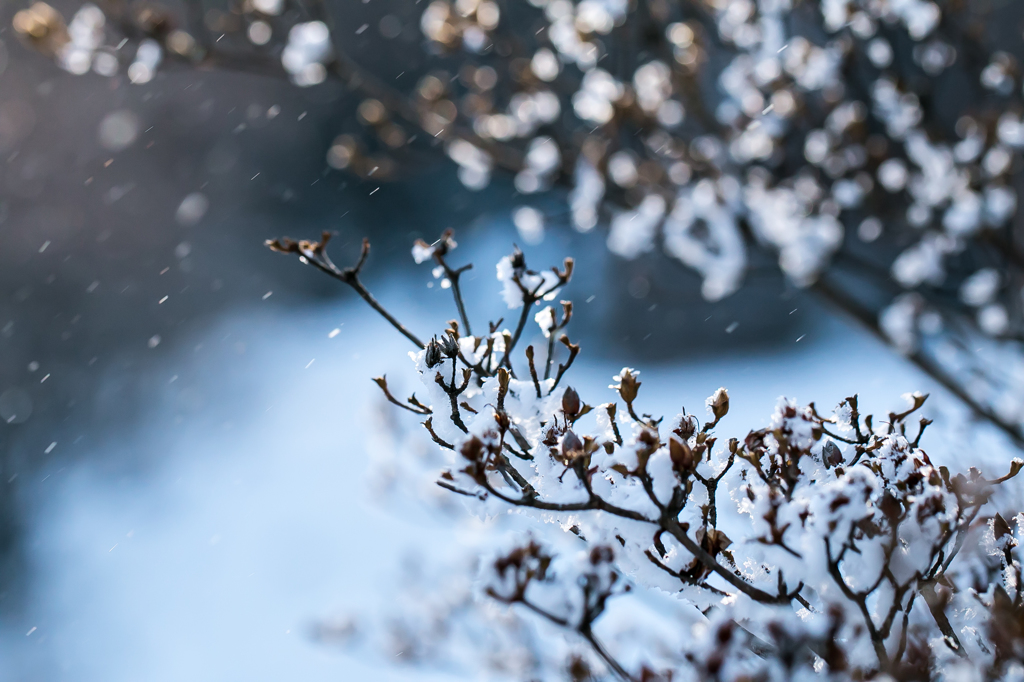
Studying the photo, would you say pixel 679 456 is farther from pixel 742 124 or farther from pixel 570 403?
pixel 742 124

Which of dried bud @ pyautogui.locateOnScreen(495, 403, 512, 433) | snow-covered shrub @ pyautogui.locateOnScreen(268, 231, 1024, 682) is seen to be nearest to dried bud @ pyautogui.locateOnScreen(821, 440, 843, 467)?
snow-covered shrub @ pyautogui.locateOnScreen(268, 231, 1024, 682)

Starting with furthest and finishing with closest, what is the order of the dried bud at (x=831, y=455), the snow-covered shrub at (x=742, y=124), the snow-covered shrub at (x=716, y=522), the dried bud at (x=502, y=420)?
the snow-covered shrub at (x=742, y=124) → the dried bud at (x=831, y=455) → the dried bud at (x=502, y=420) → the snow-covered shrub at (x=716, y=522)

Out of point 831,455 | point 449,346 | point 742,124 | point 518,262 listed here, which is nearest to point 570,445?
point 449,346

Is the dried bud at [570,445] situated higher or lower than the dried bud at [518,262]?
lower

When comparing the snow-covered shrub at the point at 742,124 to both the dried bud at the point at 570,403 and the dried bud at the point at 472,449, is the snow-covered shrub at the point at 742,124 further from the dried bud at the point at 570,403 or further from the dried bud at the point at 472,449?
the dried bud at the point at 472,449

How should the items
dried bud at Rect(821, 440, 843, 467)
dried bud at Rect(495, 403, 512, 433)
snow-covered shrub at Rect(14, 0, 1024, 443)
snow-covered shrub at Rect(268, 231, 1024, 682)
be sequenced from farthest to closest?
1. snow-covered shrub at Rect(14, 0, 1024, 443)
2. dried bud at Rect(821, 440, 843, 467)
3. dried bud at Rect(495, 403, 512, 433)
4. snow-covered shrub at Rect(268, 231, 1024, 682)

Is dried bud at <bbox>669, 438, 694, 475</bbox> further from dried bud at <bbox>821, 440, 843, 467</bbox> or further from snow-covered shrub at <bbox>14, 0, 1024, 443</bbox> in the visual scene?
snow-covered shrub at <bbox>14, 0, 1024, 443</bbox>

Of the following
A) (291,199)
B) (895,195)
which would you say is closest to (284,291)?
(291,199)

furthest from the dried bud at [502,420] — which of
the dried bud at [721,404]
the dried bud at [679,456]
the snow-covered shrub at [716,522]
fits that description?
the dried bud at [721,404]
